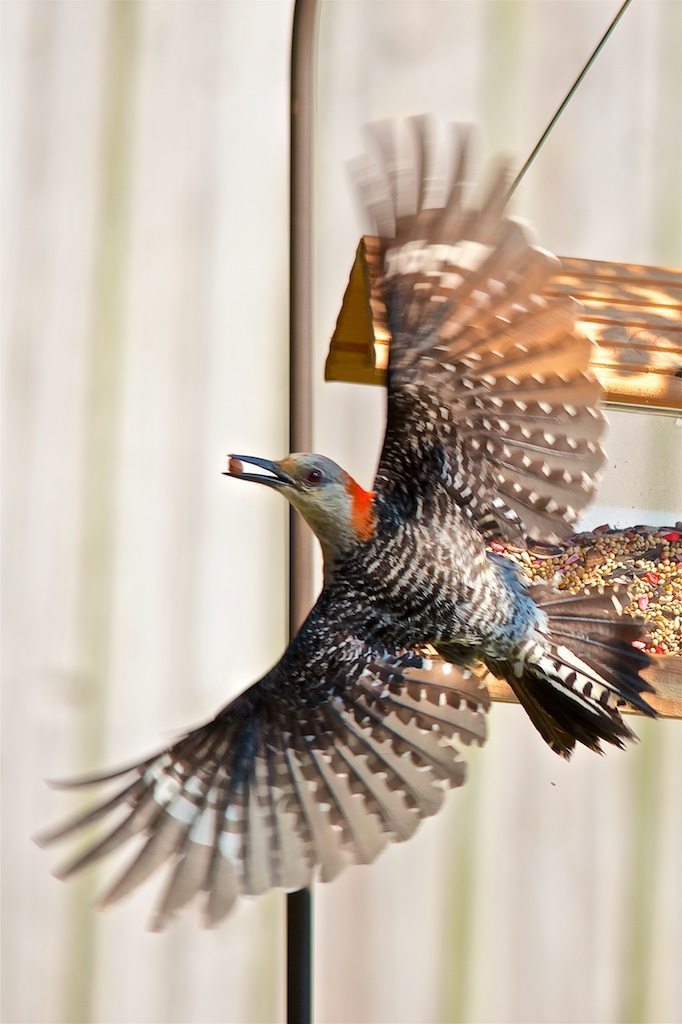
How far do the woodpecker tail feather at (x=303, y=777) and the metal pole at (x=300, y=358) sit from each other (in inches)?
13.8

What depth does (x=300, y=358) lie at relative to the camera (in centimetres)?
119

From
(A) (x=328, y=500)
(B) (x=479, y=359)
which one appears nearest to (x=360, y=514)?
(A) (x=328, y=500)

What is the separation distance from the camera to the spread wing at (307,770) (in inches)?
58.4

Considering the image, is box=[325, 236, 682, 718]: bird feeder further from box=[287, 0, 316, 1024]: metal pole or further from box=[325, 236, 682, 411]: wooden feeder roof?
box=[287, 0, 316, 1024]: metal pole

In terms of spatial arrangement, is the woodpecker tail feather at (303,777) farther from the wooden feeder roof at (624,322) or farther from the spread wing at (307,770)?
the wooden feeder roof at (624,322)

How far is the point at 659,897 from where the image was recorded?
221cm

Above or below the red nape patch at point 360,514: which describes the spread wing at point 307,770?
below

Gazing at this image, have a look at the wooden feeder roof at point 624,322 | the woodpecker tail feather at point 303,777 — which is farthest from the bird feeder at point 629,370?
the woodpecker tail feather at point 303,777

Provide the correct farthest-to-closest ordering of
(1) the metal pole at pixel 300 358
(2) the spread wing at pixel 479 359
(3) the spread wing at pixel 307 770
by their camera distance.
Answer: (3) the spread wing at pixel 307 770 → (2) the spread wing at pixel 479 359 → (1) the metal pole at pixel 300 358

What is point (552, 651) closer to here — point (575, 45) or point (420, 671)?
point (420, 671)

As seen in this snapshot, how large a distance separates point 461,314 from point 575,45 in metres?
1.14

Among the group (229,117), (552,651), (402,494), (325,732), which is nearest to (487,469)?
(402,494)

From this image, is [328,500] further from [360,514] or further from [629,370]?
[629,370]

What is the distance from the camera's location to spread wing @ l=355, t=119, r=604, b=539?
138 centimetres
